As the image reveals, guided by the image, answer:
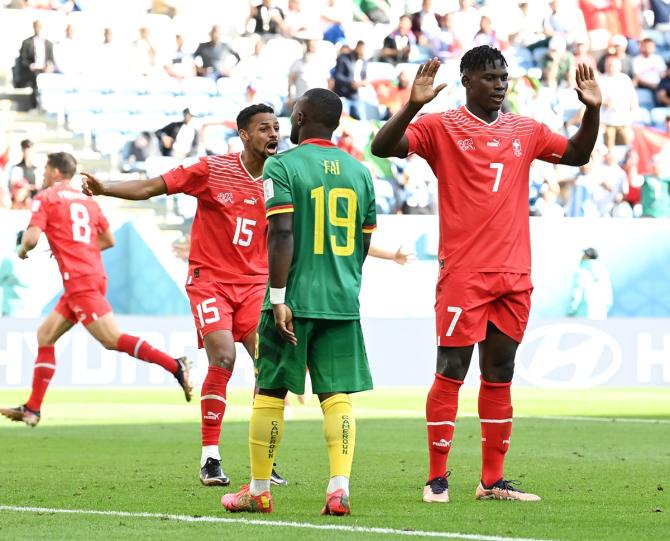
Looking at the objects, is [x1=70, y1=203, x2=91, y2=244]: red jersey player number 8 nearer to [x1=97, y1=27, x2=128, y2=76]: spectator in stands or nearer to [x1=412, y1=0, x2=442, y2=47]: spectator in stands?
[x1=97, y1=27, x2=128, y2=76]: spectator in stands

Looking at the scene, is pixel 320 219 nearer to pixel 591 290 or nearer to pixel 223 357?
pixel 223 357

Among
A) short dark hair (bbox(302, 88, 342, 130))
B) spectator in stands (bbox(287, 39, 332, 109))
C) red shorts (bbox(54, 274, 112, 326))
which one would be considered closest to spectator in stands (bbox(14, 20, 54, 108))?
spectator in stands (bbox(287, 39, 332, 109))

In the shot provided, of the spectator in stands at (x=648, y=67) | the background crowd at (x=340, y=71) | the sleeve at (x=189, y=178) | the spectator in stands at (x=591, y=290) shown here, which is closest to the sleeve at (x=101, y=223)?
the sleeve at (x=189, y=178)

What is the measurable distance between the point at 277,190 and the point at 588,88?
189 cm

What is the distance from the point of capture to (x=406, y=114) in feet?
21.3

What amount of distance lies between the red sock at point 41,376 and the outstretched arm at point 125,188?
4949 mm

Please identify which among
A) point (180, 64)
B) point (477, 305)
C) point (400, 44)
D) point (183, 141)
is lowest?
point (477, 305)

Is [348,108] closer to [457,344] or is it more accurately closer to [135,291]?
[135,291]

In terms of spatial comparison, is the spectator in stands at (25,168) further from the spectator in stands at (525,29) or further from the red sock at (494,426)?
the red sock at (494,426)

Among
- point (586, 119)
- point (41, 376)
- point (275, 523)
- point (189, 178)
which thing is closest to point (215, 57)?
point (41, 376)

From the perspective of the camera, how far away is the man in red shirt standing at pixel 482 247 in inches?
276

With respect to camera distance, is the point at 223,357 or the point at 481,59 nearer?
the point at 481,59

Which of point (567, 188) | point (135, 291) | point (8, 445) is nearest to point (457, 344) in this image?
point (8, 445)

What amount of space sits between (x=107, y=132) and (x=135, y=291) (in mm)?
5183
